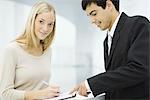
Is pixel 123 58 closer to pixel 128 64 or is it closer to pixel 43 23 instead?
pixel 128 64

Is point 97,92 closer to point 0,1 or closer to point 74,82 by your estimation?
point 74,82

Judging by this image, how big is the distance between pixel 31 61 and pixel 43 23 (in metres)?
0.18

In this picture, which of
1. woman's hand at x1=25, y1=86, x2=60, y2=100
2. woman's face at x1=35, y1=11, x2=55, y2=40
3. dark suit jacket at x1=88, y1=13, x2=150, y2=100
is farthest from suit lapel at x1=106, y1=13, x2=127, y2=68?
woman's face at x1=35, y1=11, x2=55, y2=40

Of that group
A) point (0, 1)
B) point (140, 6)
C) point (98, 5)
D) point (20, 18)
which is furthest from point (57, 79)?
point (98, 5)

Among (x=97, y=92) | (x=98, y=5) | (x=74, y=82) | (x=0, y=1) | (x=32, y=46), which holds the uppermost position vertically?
(x=0, y=1)

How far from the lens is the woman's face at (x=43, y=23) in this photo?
115 cm

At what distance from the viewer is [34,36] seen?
1142 millimetres

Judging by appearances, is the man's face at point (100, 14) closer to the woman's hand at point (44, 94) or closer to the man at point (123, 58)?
the man at point (123, 58)

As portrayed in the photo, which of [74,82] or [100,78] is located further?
[74,82]

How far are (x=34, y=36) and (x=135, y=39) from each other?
482 mm

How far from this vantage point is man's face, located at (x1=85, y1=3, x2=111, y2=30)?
97 centimetres

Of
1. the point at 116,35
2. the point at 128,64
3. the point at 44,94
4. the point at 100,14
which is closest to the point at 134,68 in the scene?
the point at 128,64

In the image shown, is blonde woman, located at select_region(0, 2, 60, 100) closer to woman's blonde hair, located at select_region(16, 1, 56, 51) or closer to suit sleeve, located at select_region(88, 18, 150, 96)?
woman's blonde hair, located at select_region(16, 1, 56, 51)

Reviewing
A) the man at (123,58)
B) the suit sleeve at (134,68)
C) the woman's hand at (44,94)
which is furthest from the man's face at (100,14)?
the woman's hand at (44,94)
